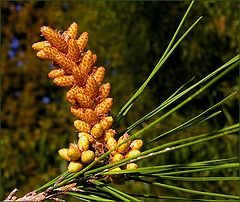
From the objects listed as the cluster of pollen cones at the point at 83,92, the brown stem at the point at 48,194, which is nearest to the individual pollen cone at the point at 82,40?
the cluster of pollen cones at the point at 83,92

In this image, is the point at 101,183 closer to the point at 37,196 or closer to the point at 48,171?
the point at 37,196

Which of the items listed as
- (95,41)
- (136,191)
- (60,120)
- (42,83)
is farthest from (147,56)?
(42,83)

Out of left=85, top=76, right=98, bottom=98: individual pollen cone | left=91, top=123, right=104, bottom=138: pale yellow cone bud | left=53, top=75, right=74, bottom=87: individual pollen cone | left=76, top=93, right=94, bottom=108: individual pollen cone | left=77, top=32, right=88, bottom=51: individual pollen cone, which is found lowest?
left=91, top=123, right=104, bottom=138: pale yellow cone bud

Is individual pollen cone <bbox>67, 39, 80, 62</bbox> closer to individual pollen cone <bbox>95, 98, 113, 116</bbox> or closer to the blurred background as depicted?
individual pollen cone <bbox>95, 98, 113, 116</bbox>

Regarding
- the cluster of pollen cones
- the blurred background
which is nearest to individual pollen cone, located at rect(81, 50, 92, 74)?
the cluster of pollen cones

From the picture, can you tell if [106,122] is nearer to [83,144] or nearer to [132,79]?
[83,144]

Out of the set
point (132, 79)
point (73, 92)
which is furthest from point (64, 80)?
point (132, 79)
